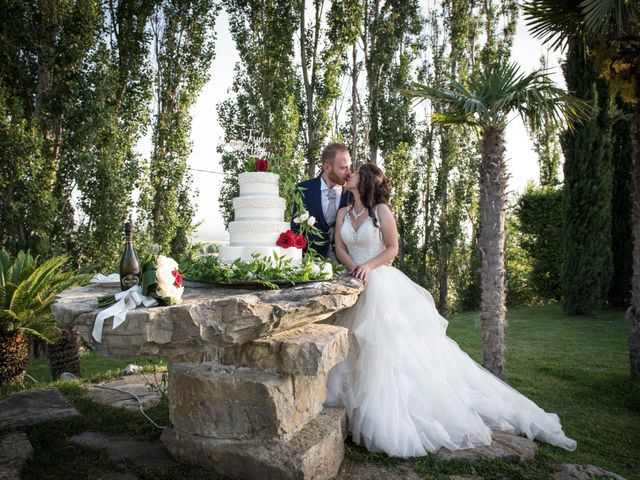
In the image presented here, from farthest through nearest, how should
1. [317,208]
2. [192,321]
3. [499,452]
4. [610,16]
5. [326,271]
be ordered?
[610,16], [317,208], [326,271], [499,452], [192,321]

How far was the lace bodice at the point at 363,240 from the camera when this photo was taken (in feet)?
15.1

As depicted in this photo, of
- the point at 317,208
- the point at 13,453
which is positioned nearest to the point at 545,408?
the point at 317,208

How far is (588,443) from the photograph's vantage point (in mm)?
4672

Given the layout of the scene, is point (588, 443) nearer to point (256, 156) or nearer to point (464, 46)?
point (256, 156)

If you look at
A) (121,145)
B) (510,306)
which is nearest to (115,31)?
(121,145)

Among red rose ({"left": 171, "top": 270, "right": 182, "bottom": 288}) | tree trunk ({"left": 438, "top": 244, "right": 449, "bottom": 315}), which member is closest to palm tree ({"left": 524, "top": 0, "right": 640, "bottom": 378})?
red rose ({"left": 171, "top": 270, "right": 182, "bottom": 288})

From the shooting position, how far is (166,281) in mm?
2979

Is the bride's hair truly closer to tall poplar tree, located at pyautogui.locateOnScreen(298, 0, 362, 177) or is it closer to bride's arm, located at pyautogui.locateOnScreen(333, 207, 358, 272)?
bride's arm, located at pyautogui.locateOnScreen(333, 207, 358, 272)

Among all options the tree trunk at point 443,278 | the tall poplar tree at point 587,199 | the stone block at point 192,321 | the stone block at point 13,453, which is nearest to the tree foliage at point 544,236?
the tall poplar tree at point 587,199

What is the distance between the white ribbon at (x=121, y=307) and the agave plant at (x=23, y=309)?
3.40 meters

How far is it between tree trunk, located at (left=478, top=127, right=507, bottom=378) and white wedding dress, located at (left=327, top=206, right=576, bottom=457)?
4.94 ft

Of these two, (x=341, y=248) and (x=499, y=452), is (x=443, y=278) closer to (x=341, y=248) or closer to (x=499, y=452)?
(x=341, y=248)

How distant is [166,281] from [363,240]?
219 cm

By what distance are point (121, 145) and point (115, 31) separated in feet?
11.3
